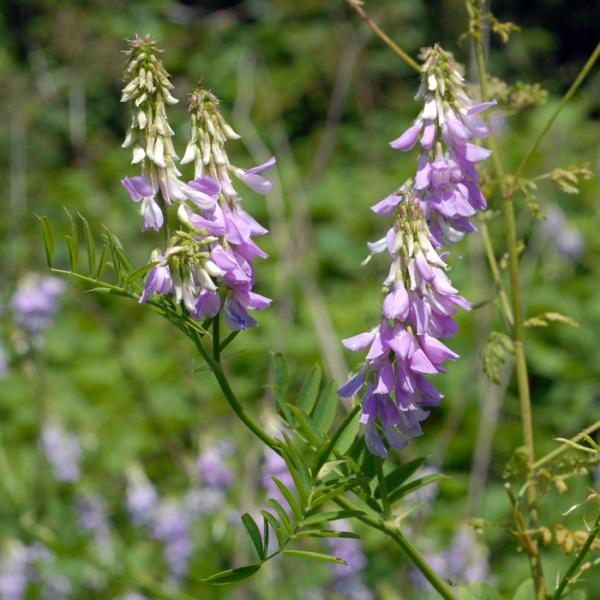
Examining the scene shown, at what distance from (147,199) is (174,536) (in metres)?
2.52

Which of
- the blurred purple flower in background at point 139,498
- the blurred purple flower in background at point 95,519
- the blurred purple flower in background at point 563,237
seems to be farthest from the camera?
the blurred purple flower in background at point 563,237

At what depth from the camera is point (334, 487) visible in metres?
1.15

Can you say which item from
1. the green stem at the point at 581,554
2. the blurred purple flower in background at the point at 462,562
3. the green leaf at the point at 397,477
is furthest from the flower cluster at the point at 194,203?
the blurred purple flower in background at the point at 462,562

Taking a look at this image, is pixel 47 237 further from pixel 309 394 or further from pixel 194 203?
pixel 309 394

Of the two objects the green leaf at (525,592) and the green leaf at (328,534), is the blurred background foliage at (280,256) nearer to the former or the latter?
the green leaf at (328,534)

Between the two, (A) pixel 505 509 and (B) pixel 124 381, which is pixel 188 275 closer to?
(A) pixel 505 509

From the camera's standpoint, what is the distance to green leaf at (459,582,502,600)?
1269 millimetres

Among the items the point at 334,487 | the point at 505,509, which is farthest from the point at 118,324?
the point at 334,487

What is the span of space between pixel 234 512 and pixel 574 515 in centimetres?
124

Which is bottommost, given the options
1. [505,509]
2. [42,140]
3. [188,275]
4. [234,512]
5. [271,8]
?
[505,509]

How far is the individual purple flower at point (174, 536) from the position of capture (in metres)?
3.35

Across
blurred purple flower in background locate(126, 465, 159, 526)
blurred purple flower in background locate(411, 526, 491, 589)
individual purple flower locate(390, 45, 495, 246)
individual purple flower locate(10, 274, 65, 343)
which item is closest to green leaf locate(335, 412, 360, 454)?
individual purple flower locate(390, 45, 495, 246)

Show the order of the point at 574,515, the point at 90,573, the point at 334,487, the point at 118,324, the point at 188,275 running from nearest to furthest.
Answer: the point at 188,275 → the point at 334,487 → the point at 90,573 → the point at 574,515 → the point at 118,324

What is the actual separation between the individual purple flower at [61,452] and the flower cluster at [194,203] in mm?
2665
